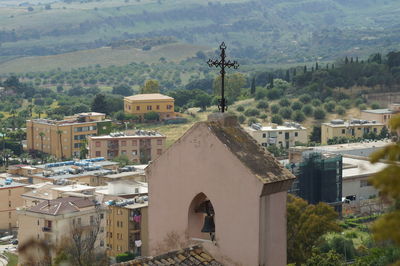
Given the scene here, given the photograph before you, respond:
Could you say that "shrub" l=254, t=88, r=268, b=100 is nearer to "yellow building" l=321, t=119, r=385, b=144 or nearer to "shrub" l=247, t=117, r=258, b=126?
"shrub" l=247, t=117, r=258, b=126

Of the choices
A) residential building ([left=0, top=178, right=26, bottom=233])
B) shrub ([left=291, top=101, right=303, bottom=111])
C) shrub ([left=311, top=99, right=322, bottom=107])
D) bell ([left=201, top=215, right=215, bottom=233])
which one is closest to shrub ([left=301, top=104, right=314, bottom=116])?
shrub ([left=291, top=101, right=303, bottom=111])

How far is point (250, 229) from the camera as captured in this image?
10.5 meters

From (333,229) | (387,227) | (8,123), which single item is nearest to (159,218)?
(387,227)

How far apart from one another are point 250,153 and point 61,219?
142 feet

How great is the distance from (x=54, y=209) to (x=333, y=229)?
1795cm

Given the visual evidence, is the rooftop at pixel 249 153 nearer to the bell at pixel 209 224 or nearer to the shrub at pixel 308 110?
the bell at pixel 209 224

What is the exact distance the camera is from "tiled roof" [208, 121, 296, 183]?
422 inches

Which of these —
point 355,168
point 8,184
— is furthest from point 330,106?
point 8,184

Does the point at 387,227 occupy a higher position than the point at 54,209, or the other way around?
the point at 387,227

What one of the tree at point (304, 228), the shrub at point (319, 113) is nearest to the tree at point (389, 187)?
the tree at point (304, 228)

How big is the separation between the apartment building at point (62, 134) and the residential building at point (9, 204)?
26.4 metres

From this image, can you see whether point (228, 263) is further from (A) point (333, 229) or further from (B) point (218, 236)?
(A) point (333, 229)

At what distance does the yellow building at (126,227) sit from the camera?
54.7 metres

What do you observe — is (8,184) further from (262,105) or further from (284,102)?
(284,102)
